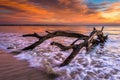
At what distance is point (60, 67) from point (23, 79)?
6.32ft

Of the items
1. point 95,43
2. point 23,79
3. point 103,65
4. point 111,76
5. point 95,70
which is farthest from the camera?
point 95,43

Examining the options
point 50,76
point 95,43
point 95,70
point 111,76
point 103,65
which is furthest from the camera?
point 95,43

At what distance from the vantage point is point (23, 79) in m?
4.53

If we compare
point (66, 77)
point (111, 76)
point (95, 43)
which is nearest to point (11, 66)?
Answer: point (66, 77)

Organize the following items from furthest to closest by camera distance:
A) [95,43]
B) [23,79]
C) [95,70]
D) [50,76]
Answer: [95,43]
[95,70]
[50,76]
[23,79]

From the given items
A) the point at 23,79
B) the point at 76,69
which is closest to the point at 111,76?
the point at 76,69

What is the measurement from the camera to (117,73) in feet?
18.3

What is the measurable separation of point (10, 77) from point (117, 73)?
148 inches

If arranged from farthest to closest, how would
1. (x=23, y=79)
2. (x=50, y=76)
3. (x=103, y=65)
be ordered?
(x=103, y=65) < (x=50, y=76) < (x=23, y=79)

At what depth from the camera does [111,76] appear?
5266 mm

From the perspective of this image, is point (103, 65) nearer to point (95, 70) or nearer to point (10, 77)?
point (95, 70)

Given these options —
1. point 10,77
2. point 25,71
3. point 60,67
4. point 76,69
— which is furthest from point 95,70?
point 10,77

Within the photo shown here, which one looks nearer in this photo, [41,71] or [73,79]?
[73,79]

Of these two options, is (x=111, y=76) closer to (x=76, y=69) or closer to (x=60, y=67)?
(x=76, y=69)
